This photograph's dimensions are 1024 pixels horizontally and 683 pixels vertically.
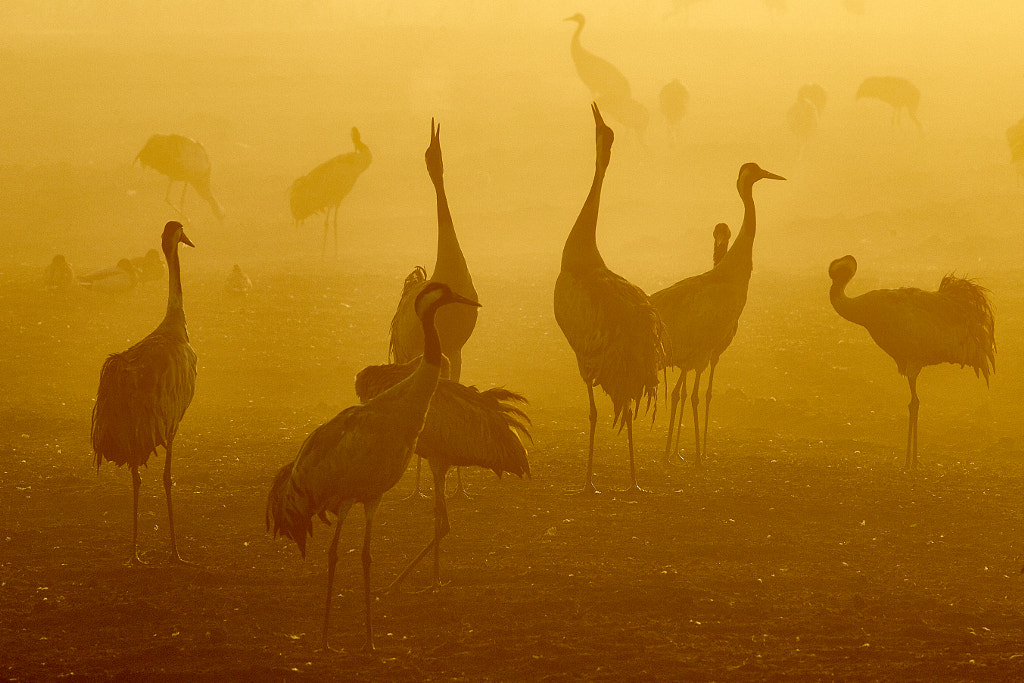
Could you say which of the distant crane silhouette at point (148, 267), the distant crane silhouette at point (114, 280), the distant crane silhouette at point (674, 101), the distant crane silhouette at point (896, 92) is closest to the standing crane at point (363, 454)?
the distant crane silhouette at point (114, 280)

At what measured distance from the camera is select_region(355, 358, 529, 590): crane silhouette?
690 cm

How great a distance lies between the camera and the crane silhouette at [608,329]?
8.63 m

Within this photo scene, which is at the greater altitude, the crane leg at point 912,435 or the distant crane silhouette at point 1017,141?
the distant crane silhouette at point 1017,141

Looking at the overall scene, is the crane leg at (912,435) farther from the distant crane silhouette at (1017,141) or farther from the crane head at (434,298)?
the distant crane silhouette at (1017,141)

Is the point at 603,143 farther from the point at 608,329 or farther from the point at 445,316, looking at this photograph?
the point at 445,316

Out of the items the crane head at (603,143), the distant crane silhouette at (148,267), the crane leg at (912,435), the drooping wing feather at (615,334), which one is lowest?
the crane leg at (912,435)

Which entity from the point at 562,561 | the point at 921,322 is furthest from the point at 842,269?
the point at 562,561

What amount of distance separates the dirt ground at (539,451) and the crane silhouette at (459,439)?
0.50 meters

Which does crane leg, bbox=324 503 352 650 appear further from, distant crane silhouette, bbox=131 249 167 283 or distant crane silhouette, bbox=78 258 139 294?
distant crane silhouette, bbox=131 249 167 283

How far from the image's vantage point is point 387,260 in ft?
69.6

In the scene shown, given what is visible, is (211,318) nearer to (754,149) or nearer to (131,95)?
(754,149)

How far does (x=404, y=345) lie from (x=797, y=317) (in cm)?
884

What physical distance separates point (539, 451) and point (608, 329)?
199 centimetres

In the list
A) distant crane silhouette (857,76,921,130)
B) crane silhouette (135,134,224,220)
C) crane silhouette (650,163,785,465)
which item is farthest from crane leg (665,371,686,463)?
distant crane silhouette (857,76,921,130)
